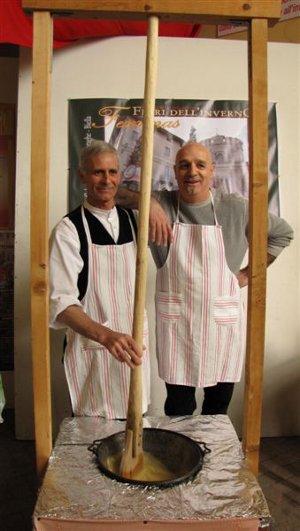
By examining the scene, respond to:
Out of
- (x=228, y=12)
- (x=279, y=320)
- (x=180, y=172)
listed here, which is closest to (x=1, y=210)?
(x=180, y=172)

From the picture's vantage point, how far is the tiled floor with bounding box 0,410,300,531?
1.71 meters

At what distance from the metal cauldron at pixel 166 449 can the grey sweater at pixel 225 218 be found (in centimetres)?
74

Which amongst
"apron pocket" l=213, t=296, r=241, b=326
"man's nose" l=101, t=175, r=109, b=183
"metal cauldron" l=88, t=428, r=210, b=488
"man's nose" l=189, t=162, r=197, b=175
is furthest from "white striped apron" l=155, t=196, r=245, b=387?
"metal cauldron" l=88, t=428, r=210, b=488

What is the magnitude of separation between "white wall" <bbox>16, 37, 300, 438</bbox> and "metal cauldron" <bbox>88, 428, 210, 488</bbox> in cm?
103

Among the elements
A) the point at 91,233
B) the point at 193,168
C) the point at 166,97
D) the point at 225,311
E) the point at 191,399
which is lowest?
the point at 191,399

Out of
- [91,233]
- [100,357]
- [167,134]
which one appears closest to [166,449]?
[100,357]

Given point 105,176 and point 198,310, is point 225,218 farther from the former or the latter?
point 105,176

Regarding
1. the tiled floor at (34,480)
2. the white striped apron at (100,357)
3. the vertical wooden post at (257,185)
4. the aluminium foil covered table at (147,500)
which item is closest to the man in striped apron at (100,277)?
the white striped apron at (100,357)

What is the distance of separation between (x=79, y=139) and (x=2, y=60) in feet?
2.68

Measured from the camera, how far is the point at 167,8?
1088mm

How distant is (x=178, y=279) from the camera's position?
5.73ft

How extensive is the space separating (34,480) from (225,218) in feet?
4.71

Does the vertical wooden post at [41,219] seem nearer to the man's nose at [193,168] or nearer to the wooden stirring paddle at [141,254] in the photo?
the wooden stirring paddle at [141,254]

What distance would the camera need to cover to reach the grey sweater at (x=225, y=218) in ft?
5.75
